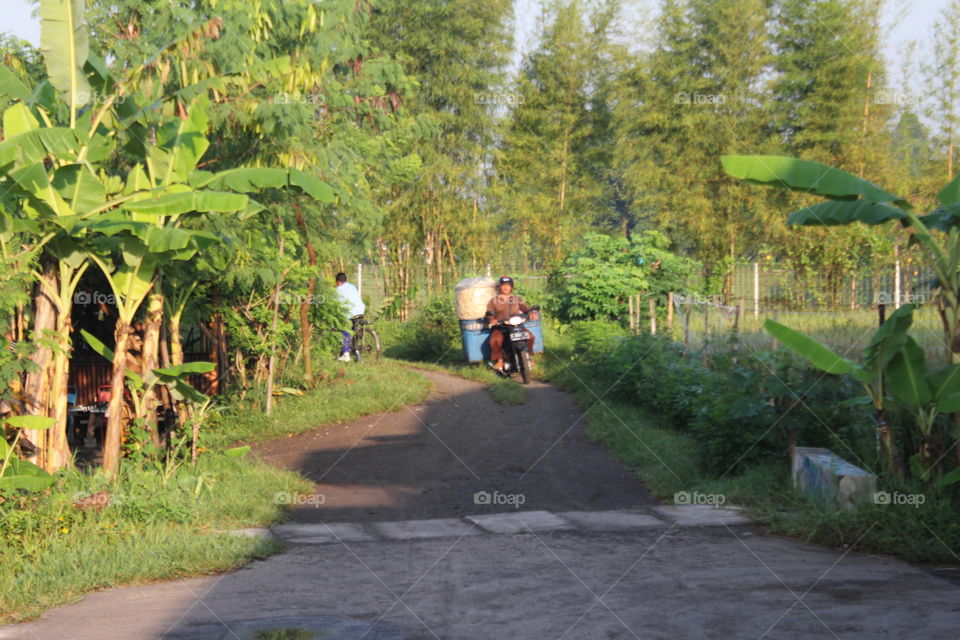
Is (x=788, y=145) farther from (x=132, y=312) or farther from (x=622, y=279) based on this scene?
(x=132, y=312)

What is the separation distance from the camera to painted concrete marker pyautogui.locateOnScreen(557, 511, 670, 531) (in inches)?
308

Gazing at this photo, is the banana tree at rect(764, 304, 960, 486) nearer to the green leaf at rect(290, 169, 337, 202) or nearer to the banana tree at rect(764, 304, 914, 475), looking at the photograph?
the banana tree at rect(764, 304, 914, 475)

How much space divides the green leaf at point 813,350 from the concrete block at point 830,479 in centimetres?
80

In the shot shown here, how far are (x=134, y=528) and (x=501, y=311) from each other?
930cm

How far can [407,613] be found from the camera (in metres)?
5.48

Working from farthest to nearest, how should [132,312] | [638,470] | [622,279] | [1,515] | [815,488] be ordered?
[622,279] < [638,470] < [132,312] < [815,488] < [1,515]

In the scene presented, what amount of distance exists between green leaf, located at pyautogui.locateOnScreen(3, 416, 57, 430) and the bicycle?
30.9 ft

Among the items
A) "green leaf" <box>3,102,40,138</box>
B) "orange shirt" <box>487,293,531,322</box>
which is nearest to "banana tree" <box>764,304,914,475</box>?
"green leaf" <box>3,102,40,138</box>

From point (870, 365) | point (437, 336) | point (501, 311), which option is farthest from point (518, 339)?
point (870, 365)

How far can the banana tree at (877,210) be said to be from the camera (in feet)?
23.7

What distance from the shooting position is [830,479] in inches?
301

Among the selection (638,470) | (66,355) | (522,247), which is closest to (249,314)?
(66,355)

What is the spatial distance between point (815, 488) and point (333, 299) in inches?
314

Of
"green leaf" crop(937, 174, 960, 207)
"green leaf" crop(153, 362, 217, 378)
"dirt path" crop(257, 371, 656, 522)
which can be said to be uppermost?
"green leaf" crop(937, 174, 960, 207)
